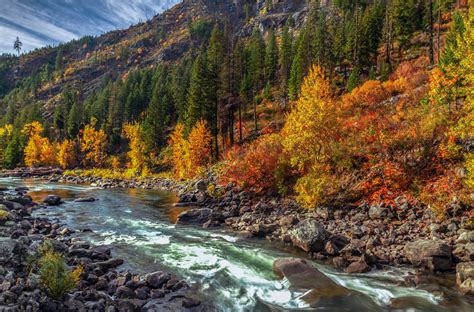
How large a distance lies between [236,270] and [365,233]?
777 centimetres

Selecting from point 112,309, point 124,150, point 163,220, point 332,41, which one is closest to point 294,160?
point 163,220

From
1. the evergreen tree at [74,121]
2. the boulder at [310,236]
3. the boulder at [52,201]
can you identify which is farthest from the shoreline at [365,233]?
the evergreen tree at [74,121]

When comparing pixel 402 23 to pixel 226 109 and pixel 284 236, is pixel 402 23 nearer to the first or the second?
pixel 226 109

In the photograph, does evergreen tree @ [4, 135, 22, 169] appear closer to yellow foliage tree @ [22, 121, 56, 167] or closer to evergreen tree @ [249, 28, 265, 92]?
yellow foliage tree @ [22, 121, 56, 167]

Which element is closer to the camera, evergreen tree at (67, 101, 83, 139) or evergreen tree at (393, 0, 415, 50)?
evergreen tree at (393, 0, 415, 50)

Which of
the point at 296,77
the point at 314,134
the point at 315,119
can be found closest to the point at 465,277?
the point at 314,134

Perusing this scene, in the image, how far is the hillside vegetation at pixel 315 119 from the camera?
2083 centimetres

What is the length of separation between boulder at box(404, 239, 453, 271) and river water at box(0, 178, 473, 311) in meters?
0.69

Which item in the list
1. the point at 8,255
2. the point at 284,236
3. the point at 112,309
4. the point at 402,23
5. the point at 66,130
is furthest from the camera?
the point at 66,130

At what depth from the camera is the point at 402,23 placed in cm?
6216

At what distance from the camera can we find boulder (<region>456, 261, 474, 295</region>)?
37.1 ft

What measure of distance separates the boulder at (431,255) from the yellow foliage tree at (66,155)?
79431 mm

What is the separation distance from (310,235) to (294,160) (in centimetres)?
Answer: 871

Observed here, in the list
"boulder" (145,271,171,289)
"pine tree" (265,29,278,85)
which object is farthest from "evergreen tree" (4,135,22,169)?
"boulder" (145,271,171,289)
